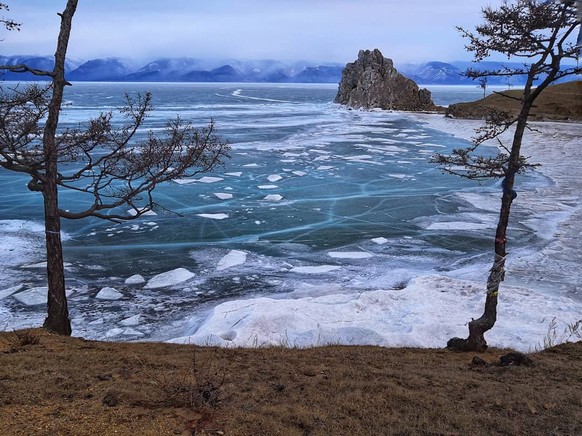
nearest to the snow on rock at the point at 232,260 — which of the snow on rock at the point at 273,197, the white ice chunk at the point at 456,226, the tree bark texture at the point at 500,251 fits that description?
the tree bark texture at the point at 500,251

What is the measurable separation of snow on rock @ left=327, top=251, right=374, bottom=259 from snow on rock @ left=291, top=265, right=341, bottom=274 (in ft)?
2.33

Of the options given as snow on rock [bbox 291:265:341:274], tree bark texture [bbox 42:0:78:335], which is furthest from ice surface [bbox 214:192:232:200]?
tree bark texture [bbox 42:0:78:335]

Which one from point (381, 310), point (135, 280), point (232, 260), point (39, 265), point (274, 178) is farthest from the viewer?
point (274, 178)

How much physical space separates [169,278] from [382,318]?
177 inches

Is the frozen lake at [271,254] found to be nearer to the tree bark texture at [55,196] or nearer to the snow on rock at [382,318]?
the snow on rock at [382,318]

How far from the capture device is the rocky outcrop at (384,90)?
3169 inches

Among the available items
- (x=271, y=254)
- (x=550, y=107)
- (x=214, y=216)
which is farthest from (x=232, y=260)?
(x=550, y=107)

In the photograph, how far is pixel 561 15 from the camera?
20.6 feet

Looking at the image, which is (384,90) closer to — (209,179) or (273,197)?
(209,179)

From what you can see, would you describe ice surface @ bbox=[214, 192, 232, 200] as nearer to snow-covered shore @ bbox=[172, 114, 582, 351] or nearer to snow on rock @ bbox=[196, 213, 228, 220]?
snow on rock @ bbox=[196, 213, 228, 220]

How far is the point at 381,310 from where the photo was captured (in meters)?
9.53

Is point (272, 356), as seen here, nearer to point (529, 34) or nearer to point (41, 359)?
point (41, 359)

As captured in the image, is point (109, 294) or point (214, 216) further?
point (214, 216)

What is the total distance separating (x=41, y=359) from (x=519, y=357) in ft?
18.2
